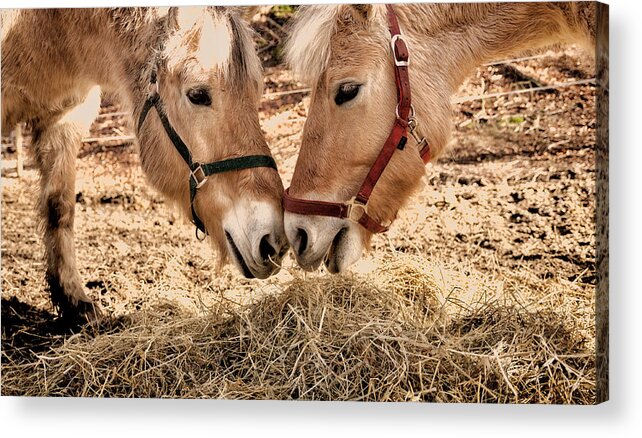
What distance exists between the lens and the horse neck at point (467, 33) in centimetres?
315

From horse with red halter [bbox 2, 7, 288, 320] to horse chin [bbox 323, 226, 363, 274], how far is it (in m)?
0.19

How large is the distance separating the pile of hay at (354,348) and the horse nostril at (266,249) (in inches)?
6.7

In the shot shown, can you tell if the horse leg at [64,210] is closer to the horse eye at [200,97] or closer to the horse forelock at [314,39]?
the horse eye at [200,97]

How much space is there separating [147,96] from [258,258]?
0.79 m

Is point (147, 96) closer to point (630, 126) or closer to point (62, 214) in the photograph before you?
point (62, 214)

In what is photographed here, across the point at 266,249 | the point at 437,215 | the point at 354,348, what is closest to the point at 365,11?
the point at 437,215

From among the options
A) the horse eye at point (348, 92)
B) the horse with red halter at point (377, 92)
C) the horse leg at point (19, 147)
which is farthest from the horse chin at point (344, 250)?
the horse leg at point (19, 147)

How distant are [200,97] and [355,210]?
0.72 meters

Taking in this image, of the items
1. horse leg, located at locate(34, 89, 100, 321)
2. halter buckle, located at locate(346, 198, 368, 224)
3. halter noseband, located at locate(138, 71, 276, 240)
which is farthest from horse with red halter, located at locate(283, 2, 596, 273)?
horse leg, located at locate(34, 89, 100, 321)

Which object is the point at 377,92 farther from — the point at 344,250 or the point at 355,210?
the point at 344,250

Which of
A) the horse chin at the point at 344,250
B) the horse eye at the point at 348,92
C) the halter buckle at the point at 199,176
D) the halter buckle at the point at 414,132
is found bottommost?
the horse chin at the point at 344,250

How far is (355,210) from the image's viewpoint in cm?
309

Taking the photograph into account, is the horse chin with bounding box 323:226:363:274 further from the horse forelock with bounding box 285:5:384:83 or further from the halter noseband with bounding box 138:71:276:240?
the horse forelock with bounding box 285:5:384:83

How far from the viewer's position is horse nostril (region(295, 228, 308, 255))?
311 cm
